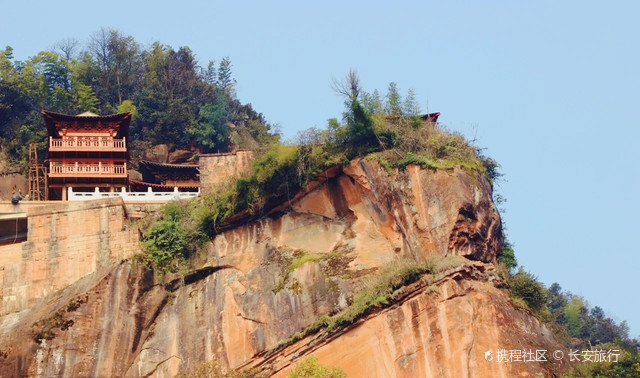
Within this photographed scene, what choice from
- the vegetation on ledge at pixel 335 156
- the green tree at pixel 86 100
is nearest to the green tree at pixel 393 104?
the vegetation on ledge at pixel 335 156

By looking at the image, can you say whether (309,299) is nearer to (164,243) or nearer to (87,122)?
(164,243)

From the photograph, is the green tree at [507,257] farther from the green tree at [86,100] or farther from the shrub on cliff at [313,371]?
the green tree at [86,100]

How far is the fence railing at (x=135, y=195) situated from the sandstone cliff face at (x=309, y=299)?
448cm

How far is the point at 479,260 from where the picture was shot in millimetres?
41250

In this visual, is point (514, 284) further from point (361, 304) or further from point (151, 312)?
point (151, 312)

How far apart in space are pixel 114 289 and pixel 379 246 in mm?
9496

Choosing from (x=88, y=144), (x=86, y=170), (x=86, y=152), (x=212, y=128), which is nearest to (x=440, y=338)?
Result: (x=86, y=170)

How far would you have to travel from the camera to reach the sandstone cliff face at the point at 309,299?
39188 millimetres

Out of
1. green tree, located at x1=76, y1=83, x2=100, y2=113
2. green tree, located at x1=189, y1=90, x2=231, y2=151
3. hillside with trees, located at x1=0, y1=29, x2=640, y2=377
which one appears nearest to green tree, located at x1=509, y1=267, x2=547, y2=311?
hillside with trees, located at x1=0, y1=29, x2=640, y2=377

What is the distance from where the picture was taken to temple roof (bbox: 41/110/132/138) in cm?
5538

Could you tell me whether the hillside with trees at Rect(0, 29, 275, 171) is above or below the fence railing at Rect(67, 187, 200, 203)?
above

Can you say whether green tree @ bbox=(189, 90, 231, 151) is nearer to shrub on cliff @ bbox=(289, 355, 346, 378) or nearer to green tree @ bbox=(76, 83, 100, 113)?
green tree @ bbox=(76, 83, 100, 113)

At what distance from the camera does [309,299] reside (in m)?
41.3

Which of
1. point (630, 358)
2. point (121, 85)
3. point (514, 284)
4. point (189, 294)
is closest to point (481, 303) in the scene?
point (514, 284)
